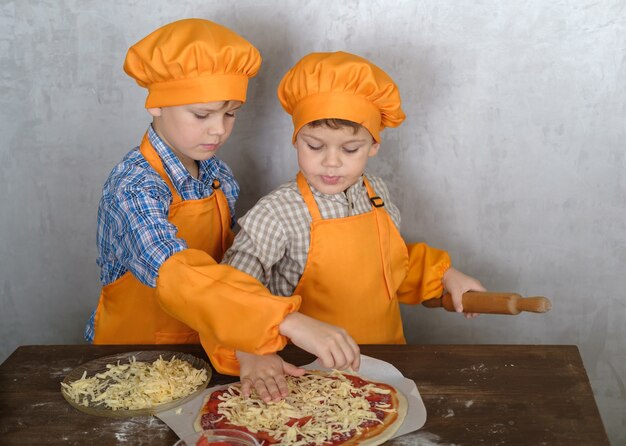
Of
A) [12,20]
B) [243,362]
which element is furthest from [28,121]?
[243,362]

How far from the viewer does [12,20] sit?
2.01 meters

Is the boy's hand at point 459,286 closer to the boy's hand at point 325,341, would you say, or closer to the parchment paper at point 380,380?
the parchment paper at point 380,380

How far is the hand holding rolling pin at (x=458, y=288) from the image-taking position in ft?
5.63

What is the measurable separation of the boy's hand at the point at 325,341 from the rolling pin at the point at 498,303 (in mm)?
419

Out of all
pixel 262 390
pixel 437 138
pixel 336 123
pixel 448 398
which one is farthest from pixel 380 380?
pixel 437 138

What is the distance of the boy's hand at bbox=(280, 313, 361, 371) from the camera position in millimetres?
1238

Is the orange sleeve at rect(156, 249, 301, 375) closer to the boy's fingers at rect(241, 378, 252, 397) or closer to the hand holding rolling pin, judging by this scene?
the boy's fingers at rect(241, 378, 252, 397)

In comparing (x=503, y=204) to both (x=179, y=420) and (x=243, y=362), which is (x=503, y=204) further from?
(x=179, y=420)

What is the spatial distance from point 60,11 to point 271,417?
1.32 meters

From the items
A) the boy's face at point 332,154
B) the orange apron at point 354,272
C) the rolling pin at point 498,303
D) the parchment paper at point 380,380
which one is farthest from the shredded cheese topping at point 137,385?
the rolling pin at point 498,303

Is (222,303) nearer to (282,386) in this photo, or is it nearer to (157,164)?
(282,386)

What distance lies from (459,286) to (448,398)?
17.7 inches

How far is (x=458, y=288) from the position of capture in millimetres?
1749

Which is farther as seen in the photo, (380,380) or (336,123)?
(336,123)
